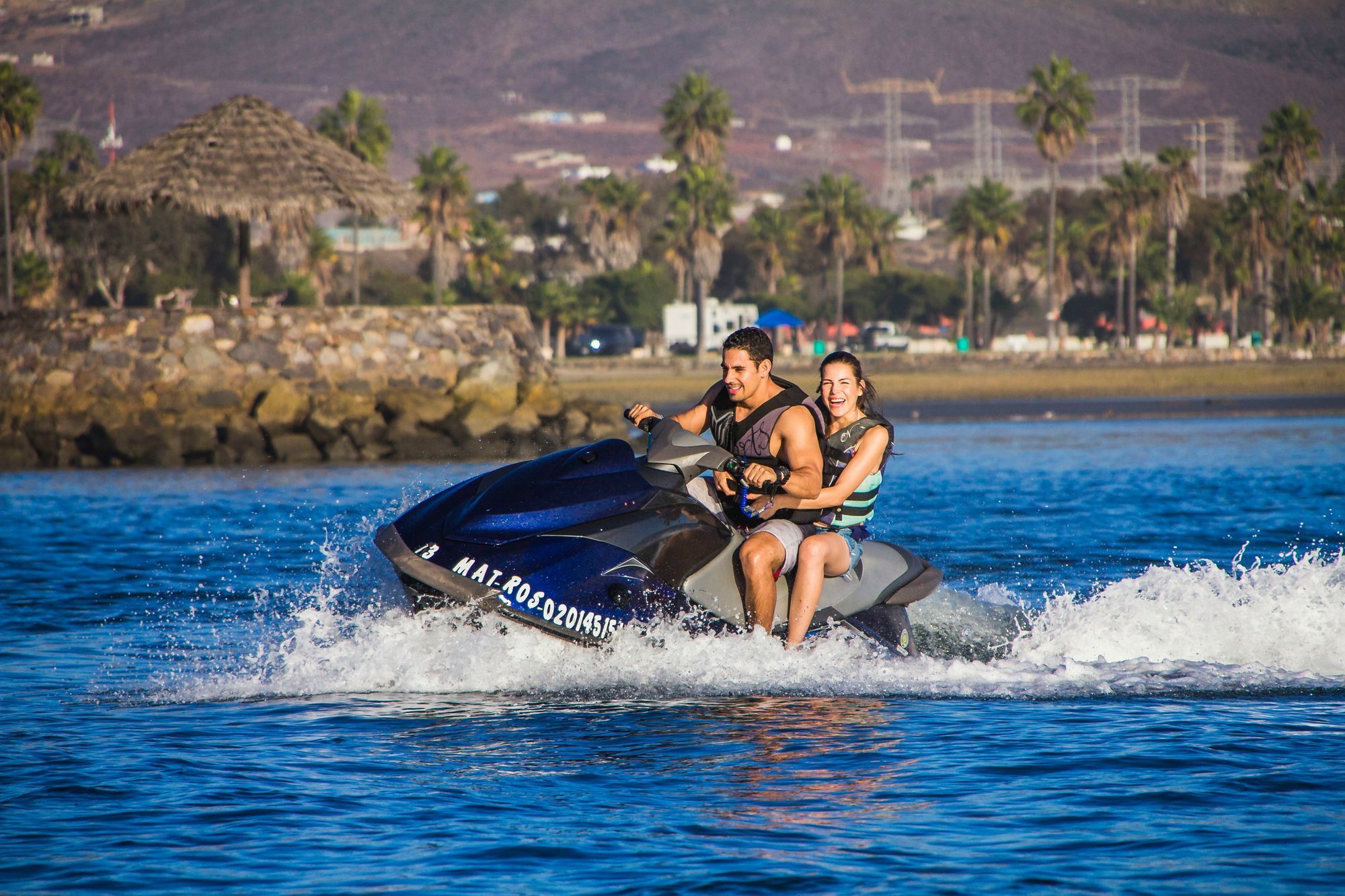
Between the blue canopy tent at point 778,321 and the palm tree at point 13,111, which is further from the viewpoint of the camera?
the blue canopy tent at point 778,321

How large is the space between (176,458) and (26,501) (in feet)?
17.7

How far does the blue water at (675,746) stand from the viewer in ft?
15.0

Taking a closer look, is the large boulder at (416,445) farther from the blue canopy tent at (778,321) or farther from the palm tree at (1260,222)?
the palm tree at (1260,222)

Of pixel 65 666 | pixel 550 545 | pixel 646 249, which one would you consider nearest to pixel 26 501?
pixel 65 666

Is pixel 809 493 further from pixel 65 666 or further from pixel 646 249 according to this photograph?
pixel 646 249

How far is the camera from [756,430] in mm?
6250

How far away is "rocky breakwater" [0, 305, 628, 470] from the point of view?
75.3ft

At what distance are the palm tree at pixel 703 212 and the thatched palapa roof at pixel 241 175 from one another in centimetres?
4828

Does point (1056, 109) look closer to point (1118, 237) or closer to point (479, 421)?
point (1118, 237)

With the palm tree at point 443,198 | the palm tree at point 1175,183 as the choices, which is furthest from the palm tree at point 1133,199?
the palm tree at point 443,198

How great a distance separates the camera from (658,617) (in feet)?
20.3

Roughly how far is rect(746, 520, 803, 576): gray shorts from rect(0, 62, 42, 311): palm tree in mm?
50941

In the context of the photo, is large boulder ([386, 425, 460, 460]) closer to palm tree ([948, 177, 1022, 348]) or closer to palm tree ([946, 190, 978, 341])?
palm tree ([948, 177, 1022, 348])

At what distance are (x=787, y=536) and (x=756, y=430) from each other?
45cm
